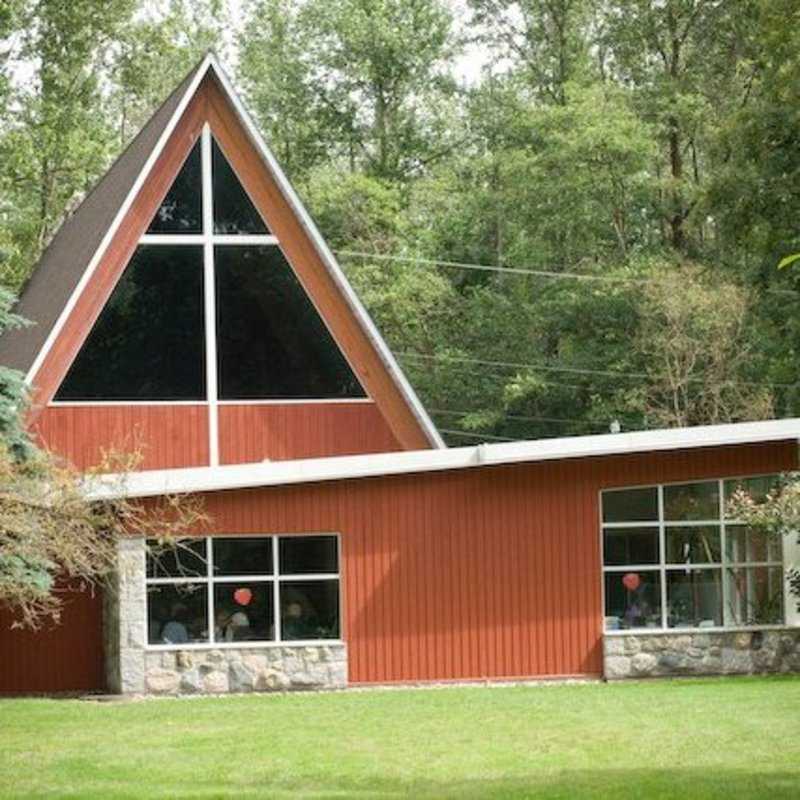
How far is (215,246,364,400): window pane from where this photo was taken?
25.2m

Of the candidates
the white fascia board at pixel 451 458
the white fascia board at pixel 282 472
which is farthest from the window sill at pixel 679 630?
the white fascia board at pixel 282 472

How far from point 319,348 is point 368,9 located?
81.2 ft

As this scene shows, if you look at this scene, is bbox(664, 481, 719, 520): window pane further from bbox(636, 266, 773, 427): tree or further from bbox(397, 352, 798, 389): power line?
bbox(397, 352, 798, 389): power line

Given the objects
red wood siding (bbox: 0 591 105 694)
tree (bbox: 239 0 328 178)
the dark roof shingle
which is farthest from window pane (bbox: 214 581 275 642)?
tree (bbox: 239 0 328 178)

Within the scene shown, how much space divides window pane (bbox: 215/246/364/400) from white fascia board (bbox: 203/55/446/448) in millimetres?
506

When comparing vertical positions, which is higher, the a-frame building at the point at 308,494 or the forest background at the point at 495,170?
the forest background at the point at 495,170

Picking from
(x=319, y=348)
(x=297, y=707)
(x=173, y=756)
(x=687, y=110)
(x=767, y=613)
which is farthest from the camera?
(x=687, y=110)

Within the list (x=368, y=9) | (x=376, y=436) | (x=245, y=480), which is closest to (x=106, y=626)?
(x=245, y=480)

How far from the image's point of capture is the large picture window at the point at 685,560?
23047 mm

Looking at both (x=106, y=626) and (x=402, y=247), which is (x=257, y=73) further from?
(x=106, y=626)

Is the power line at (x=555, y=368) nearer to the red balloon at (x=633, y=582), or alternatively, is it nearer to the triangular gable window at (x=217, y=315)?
the triangular gable window at (x=217, y=315)

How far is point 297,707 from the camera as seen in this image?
19.7 meters

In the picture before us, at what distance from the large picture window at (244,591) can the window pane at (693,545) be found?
12.3 ft

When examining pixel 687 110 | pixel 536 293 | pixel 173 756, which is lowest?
pixel 173 756
